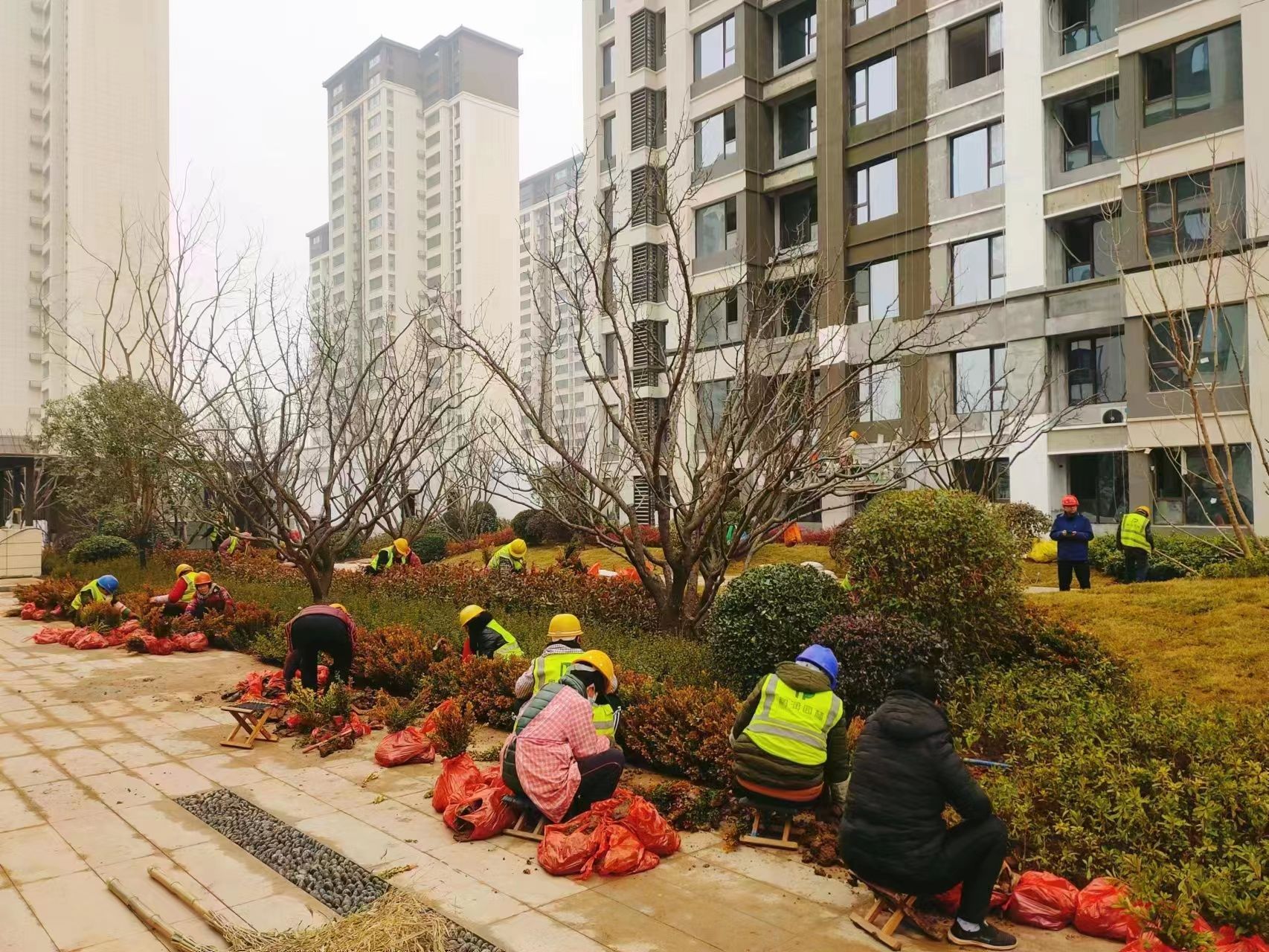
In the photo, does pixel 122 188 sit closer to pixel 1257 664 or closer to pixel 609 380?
pixel 609 380

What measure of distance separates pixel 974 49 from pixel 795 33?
711 centimetres

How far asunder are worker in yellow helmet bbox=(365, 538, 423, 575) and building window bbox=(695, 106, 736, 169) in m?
17.7

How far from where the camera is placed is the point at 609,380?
11109 mm

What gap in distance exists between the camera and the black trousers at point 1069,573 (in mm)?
14203

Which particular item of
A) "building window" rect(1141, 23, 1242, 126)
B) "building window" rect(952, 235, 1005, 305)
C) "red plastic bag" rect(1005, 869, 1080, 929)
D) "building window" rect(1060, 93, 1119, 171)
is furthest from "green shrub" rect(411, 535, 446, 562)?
"red plastic bag" rect(1005, 869, 1080, 929)

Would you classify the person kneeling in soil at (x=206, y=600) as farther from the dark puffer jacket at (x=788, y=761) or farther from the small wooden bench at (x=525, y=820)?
the dark puffer jacket at (x=788, y=761)

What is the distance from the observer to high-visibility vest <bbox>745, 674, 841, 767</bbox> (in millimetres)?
5559

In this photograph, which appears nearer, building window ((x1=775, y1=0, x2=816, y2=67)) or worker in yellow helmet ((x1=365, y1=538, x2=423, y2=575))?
worker in yellow helmet ((x1=365, y1=538, x2=423, y2=575))

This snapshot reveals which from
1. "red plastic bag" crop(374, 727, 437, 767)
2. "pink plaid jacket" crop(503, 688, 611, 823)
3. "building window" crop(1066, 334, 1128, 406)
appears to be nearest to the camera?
"pink plaid jacket" crop(503, 688, 611, 823)

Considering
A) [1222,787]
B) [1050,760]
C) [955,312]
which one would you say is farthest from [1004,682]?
[955,312]

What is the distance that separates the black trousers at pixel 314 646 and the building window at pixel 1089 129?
21183 millimetres

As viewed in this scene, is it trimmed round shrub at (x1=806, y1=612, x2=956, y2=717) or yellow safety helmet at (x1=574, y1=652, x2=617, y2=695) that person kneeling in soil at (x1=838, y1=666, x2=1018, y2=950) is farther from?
trimmed round shrub at (x1=806, y1=612, x2=956, y2=717)

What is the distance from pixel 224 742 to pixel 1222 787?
7621 millimetres

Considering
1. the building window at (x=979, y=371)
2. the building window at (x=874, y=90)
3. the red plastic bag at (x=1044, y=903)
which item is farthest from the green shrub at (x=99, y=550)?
the red plastic bag at (x=1044, y=903)
